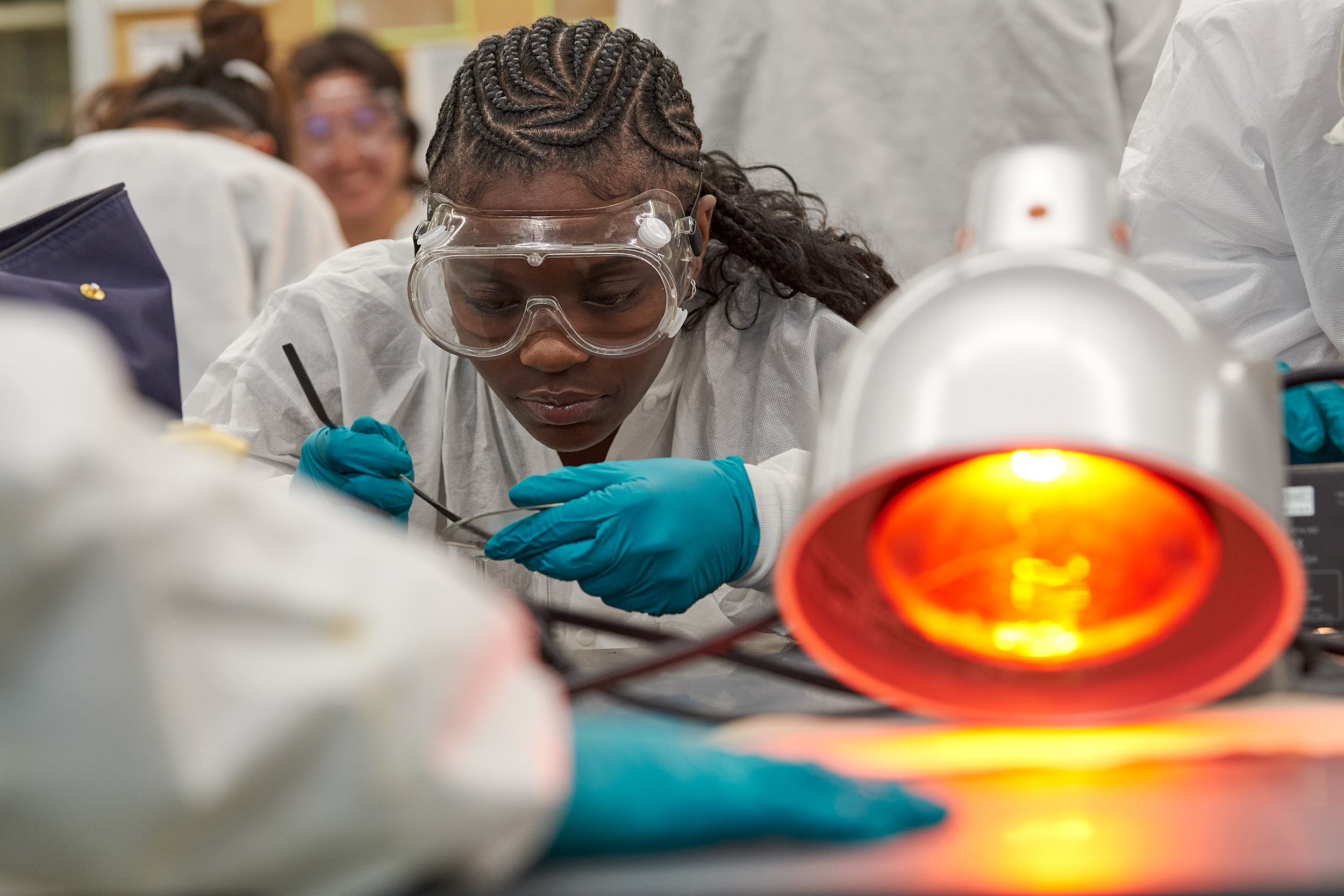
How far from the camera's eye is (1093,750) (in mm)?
532

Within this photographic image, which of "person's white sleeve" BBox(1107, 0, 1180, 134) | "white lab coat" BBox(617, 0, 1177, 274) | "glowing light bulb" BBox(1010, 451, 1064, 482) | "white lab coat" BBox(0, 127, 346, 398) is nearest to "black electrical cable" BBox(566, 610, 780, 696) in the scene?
"glowing light bulb" BBox(1010, 451, 1064, 482)

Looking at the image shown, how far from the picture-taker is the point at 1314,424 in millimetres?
854

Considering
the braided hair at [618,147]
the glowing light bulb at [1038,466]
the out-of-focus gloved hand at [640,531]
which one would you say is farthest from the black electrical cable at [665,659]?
the braided hair at [618,147]

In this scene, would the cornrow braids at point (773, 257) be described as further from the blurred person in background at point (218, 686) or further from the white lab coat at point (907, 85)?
the blurred person in background at point (218, 686)

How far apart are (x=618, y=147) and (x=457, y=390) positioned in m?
0.34

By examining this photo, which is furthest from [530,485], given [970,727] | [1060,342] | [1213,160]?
[1213,160]

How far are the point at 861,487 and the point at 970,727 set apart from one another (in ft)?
0.53

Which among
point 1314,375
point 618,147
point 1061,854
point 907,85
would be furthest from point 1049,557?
point 907,85

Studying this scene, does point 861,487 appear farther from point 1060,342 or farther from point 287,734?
point 287,734

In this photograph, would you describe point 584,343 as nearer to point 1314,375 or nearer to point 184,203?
point 1314,375

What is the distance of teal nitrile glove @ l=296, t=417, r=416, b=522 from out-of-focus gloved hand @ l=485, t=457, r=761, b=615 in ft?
0.62

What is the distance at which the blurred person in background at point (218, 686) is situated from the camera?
→ 30cm

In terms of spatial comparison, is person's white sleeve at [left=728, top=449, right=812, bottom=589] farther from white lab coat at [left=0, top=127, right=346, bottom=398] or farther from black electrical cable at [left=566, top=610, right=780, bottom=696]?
white lab coat at [left=0, top=127, right=346, bottom=398]

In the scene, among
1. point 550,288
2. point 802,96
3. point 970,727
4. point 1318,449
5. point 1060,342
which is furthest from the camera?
point 802,96
